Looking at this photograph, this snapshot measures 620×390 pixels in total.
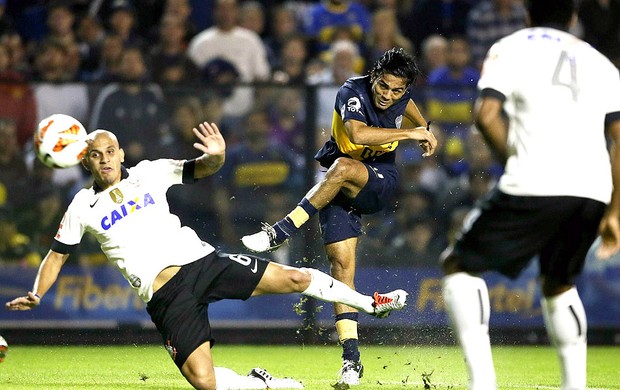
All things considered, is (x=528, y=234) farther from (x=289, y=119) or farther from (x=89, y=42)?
(x=89, y=42)

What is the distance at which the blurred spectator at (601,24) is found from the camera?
1452 cm

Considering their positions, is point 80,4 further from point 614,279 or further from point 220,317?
point 614,279

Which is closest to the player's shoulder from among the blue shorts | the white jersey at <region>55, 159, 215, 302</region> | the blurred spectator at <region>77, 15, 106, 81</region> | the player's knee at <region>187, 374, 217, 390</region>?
the white jersey at <region>55, 159, 215, 302</region>

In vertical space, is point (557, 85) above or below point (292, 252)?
above

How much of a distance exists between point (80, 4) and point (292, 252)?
482 centimetres

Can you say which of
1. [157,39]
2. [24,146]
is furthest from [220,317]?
[157,39]

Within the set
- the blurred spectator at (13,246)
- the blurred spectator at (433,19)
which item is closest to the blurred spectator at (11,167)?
the blurred spectator at (13,246)

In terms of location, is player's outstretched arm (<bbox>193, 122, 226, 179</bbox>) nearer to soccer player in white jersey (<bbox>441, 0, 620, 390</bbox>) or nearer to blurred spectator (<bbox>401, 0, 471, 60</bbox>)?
soccer player in white jersey (<bbox>441, 0, 620, 390</bbox>)

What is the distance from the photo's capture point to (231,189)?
12664mm

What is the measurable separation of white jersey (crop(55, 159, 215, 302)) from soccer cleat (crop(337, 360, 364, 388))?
1.42 meters

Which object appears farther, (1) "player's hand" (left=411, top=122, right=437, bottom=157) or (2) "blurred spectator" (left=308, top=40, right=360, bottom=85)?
(2) "blurred spectator" (left=308, top=40, right=360, bottom=85)

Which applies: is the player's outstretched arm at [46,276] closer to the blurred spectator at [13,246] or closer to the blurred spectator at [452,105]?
the blurred spectator at [13,246]

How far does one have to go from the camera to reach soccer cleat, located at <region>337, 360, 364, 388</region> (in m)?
8.26

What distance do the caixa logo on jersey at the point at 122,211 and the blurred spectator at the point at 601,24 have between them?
8545 millimetres
